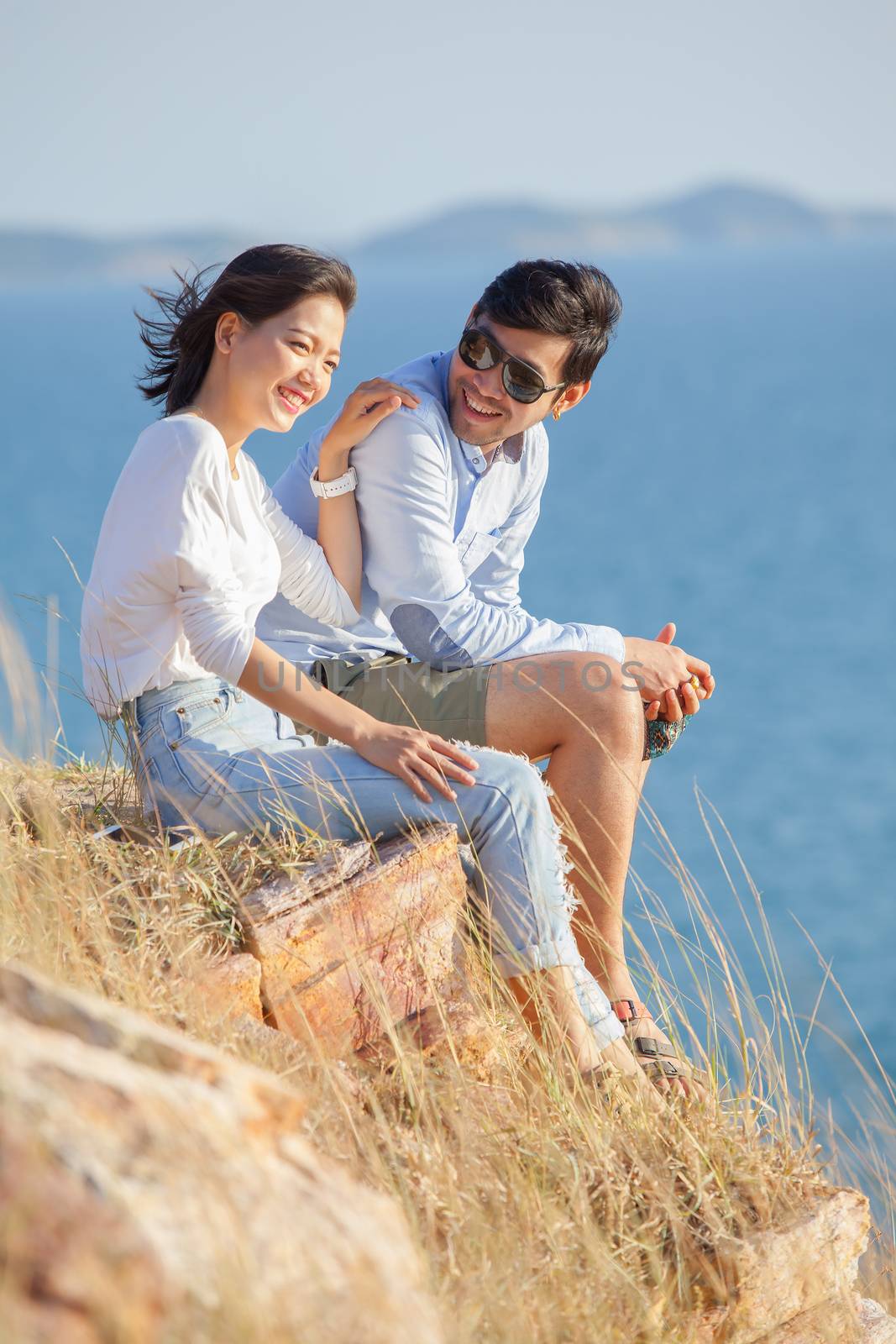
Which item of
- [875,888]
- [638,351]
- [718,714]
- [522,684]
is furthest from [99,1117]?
[638,351]

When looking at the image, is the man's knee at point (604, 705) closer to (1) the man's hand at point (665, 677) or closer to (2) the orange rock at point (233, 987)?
(1) the man's hand at point (665, 677)

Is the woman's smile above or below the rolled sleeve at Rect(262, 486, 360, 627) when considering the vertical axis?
above

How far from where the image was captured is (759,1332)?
2.41m

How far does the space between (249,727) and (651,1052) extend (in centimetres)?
118

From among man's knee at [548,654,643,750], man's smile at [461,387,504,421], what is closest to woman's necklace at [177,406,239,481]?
man's smile at [461,387,504,421]

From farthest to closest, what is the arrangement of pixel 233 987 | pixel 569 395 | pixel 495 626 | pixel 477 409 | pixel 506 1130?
pixel 569 395 < pixel 477 409 < pixel 495 626 < pixel 233 987 < pixel 506 1130

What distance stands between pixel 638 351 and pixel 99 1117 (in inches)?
4240

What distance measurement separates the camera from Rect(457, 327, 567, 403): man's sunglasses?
11.4 feet

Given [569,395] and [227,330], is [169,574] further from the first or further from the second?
[569,395]

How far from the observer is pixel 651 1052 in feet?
9.41

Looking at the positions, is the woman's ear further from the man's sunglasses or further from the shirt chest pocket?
the shirt chest pocket

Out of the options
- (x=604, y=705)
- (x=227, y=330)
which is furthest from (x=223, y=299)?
(x=604, y=705)

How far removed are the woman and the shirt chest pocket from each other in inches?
31.3

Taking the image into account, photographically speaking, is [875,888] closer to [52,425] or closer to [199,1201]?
[199,1201]
